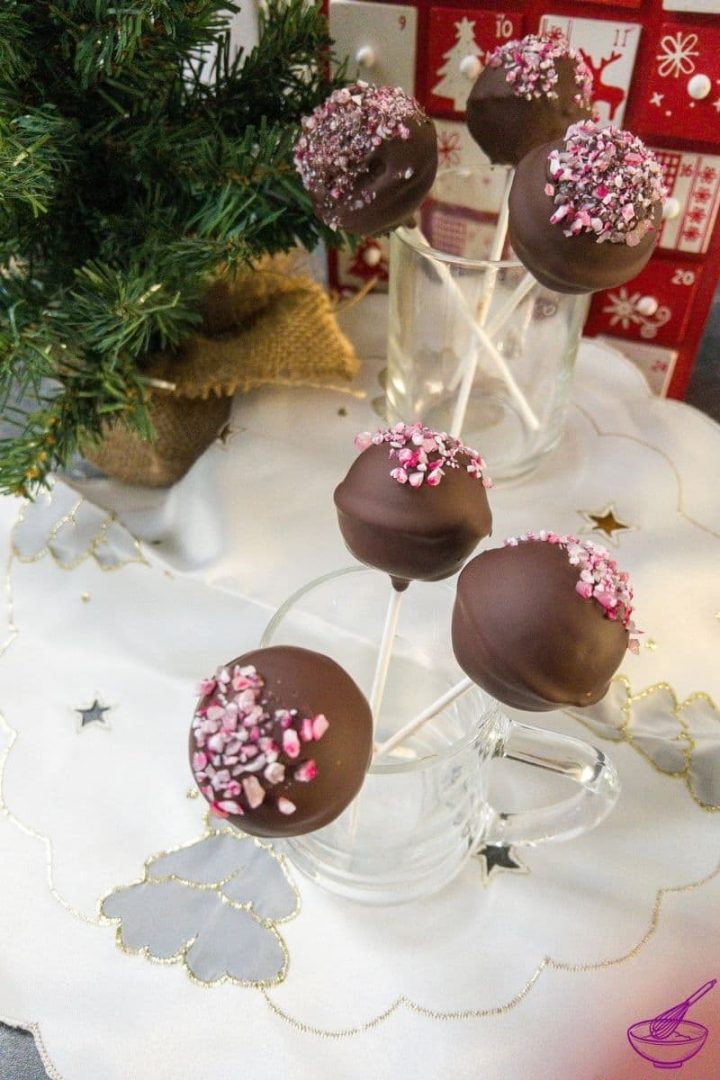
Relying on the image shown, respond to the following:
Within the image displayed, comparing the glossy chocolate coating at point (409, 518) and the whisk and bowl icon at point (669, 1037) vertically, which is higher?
the glossy chocolate coating at point (409, 518)

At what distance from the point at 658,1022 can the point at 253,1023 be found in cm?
19

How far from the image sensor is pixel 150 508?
67cm

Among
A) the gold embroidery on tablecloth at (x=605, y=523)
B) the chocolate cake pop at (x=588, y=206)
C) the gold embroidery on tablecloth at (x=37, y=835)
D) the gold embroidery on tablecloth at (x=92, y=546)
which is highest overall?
the chocolate cake pop at (x=588, y=206)

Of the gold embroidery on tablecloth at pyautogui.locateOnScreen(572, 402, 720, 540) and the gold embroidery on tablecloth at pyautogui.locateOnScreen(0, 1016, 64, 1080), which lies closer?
the gold embroidery on tablecloth at pyautogui.locateOnScreen(0, 1016, 64, 1080)

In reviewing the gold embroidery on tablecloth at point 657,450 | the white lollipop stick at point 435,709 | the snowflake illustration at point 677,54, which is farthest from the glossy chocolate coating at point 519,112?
the white lollipop stick at point 435,709

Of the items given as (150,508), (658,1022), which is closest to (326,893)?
(658,1022)

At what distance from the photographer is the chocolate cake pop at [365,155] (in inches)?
18.5

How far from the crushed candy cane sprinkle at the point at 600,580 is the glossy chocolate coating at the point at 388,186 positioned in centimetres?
23

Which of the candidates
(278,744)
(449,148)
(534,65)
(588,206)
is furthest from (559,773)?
(449,148)

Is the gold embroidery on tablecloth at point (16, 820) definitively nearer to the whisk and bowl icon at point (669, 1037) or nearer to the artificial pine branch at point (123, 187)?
the artificial pine branch at point (123, 187)

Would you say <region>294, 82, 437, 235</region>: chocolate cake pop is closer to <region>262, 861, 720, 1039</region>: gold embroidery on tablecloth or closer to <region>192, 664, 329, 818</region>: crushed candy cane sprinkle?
<region>192, 664, 329, 818</region>: crushed candy cane sprinkle

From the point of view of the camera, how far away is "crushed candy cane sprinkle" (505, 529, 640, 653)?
0.33 meters

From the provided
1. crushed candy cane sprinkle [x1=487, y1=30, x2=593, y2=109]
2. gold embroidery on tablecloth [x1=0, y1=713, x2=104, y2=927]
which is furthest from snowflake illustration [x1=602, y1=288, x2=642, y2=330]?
gold embroidery on tablecloth [x1=0, y1=713, x2=104, y2=927]

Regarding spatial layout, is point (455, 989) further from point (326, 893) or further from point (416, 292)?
point (416, 292)
